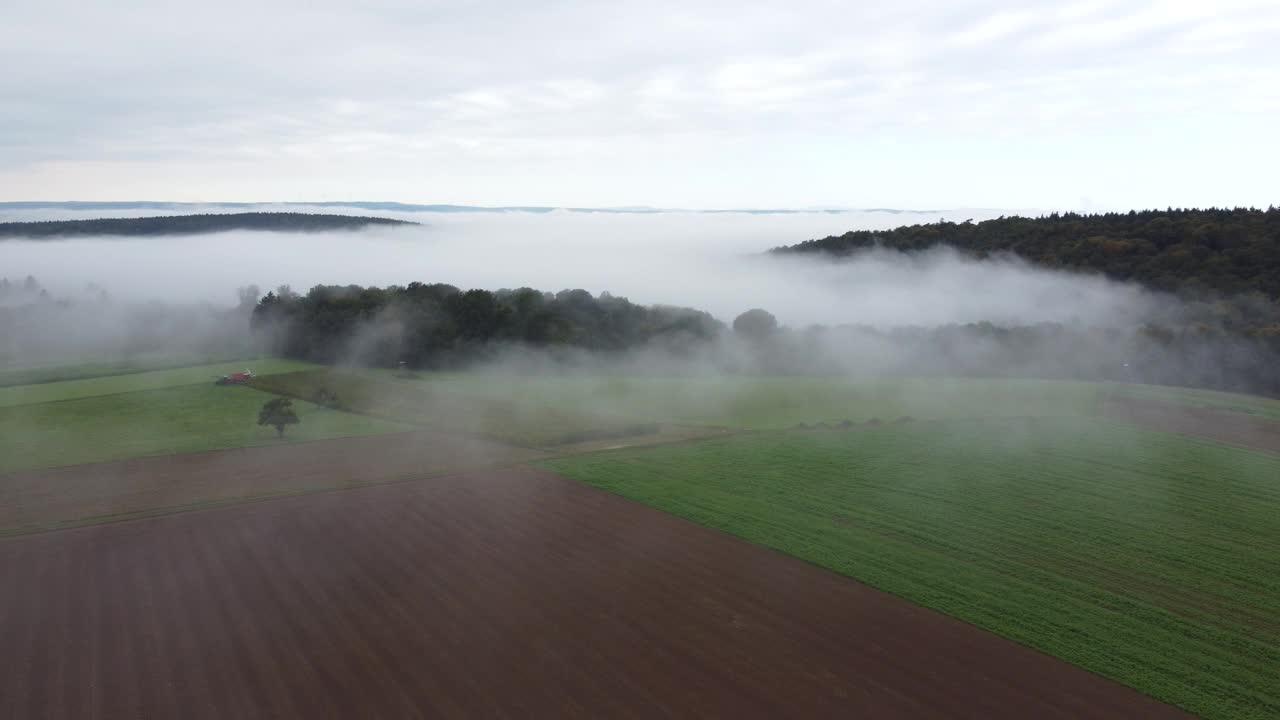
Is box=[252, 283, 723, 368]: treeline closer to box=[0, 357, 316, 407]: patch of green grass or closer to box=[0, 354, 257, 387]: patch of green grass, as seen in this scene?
box=[0, 357, 316, 407]: patch of green grass

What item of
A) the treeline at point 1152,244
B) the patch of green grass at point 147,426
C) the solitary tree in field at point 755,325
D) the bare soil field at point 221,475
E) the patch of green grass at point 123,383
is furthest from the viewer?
the solitary tree in field at point 755,325

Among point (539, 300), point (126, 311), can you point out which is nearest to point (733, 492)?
point (539, 300)

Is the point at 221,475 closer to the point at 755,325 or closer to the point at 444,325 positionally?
the point at 444,325

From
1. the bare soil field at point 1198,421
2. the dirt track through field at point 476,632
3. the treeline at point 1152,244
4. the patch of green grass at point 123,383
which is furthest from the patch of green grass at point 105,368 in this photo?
the treeline at point 1152,244

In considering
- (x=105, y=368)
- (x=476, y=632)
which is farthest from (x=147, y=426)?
(x=476, y=632)

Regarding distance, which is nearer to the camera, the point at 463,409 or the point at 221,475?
the point at 221,475

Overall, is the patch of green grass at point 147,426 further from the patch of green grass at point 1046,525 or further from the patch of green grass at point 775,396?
the patch of green grass at point 1046,525
